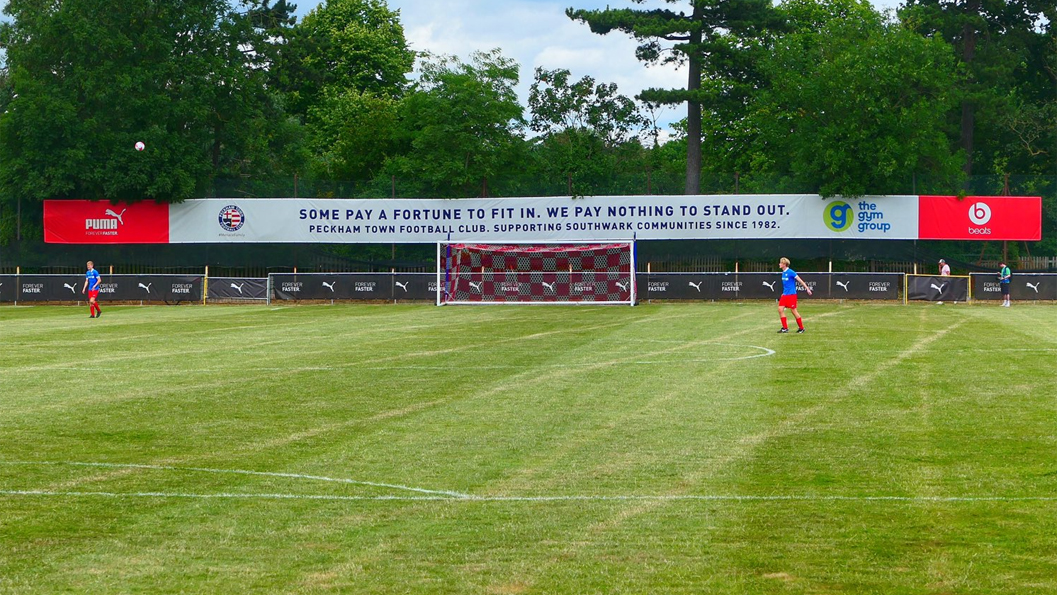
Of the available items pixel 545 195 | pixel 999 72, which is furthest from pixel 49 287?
pixel 999 72

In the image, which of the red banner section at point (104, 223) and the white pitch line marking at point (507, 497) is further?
the red banner section at point (104, 223)

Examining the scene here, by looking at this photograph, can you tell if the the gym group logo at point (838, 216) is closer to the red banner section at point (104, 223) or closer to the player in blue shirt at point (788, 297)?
the player in blue shirt at point (788, 297)

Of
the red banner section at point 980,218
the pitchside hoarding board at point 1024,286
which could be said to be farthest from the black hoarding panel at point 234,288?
the pitchside hoarding board at point 1024,286

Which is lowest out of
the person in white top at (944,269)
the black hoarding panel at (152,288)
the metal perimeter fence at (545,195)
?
the black hoarding panel at (152,288)

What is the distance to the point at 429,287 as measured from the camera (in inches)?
1898

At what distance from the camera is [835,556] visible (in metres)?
7.03

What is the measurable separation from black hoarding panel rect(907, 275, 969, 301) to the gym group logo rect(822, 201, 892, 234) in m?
4.23

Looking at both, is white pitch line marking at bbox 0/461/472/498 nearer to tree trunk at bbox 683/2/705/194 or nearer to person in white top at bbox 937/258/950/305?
person in white top at bbox 937/258/950/305

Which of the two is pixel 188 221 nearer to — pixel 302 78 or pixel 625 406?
pixel 302 78

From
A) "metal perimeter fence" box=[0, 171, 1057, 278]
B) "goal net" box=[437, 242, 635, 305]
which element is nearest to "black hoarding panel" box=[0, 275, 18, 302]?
"metal perimeter fence" box=[0, 171, 1057, 278]

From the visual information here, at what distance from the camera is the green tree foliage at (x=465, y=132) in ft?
175

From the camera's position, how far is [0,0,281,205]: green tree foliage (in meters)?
53.1

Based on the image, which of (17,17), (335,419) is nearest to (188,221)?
(17,17)

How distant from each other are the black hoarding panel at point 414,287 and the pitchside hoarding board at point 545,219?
4.34m
